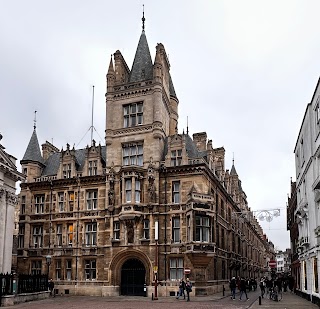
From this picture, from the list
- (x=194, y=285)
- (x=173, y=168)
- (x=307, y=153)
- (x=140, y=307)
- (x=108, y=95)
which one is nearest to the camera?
(x=140, y=307)

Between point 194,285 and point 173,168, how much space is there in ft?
35.2

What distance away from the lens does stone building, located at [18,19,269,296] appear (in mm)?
38531

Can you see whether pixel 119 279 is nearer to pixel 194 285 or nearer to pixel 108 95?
pixel 194 285

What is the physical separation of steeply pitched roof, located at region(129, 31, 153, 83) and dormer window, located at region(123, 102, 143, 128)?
3.08 metres

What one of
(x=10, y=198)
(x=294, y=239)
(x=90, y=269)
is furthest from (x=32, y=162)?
(x=294, y=239)

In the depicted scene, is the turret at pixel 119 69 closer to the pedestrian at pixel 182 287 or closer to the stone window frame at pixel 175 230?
the stone window frame at pixel 175 230

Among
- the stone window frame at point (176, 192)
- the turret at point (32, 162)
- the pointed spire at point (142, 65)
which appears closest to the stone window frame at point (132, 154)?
the stone window frame at point (176, 192)

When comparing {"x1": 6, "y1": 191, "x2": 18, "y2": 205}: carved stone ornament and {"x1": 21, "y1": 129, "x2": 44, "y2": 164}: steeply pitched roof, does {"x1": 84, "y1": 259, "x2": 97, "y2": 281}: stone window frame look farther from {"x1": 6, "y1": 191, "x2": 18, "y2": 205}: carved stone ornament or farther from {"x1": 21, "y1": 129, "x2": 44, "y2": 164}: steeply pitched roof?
{"x1": 21, "y1": 129, "x2": 44, "y2": 164}: steeply pitched roof

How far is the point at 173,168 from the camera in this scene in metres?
40.0

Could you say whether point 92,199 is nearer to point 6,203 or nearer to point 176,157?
point 6,203

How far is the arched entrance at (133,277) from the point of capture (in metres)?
39.9

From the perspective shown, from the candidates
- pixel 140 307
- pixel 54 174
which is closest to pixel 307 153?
pixel 140 307

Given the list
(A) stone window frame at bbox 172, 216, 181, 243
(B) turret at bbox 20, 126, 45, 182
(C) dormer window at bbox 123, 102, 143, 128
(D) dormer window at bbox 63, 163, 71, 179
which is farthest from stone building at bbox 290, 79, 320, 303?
(B) turret at bbox 20, 126, 45, 182

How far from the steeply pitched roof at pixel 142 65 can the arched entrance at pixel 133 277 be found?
18.8 meters
